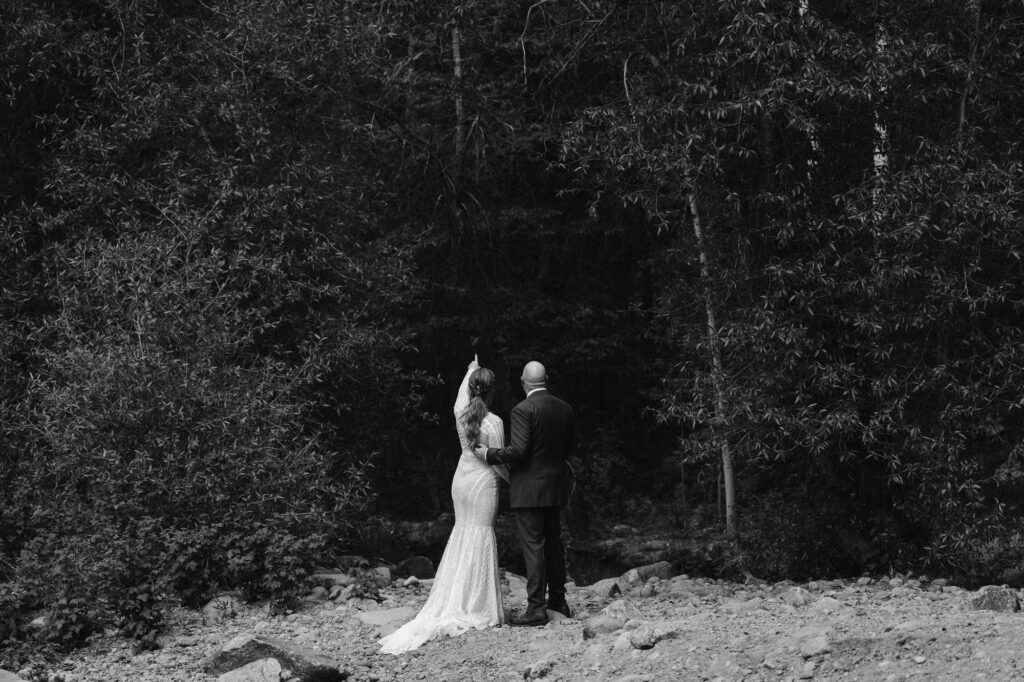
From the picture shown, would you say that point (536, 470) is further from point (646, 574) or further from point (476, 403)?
point (646, 574)

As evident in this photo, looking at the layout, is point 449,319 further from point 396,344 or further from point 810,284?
point 810,284

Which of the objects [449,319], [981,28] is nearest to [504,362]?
[449,319]

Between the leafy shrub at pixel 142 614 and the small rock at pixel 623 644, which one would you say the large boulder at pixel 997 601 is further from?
the leafy shrub at pixel 142 614

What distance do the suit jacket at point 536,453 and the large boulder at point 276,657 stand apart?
5.50ft

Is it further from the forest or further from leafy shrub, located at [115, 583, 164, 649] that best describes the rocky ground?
the forest

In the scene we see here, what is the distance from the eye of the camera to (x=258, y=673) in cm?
795

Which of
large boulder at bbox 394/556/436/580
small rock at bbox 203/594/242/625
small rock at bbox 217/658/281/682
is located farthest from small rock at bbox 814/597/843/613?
large boulder at bbox 394/556/436/580

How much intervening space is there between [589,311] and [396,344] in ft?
14.7

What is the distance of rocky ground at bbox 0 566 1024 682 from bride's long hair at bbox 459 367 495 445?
4.60 feet

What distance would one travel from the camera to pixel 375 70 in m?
15.2

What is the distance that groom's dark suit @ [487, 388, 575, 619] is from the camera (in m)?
8.80

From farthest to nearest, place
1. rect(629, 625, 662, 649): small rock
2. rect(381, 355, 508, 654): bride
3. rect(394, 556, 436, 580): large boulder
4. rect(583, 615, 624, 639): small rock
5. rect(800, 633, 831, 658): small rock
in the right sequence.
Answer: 1. rect(394, 556, 436, 580): large boulder
2. rect(381, 355, 508, 654): bride
3. rect(583, 615, 624, 639): small rock
4. rect(629, 625, 662, 649): small rock
5. rect(800, 633, 831, 658): small rock

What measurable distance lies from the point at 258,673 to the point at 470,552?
1718 mm

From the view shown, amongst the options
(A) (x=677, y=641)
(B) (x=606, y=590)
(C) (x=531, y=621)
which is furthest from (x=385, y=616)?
(A) (x=677, y=641)
